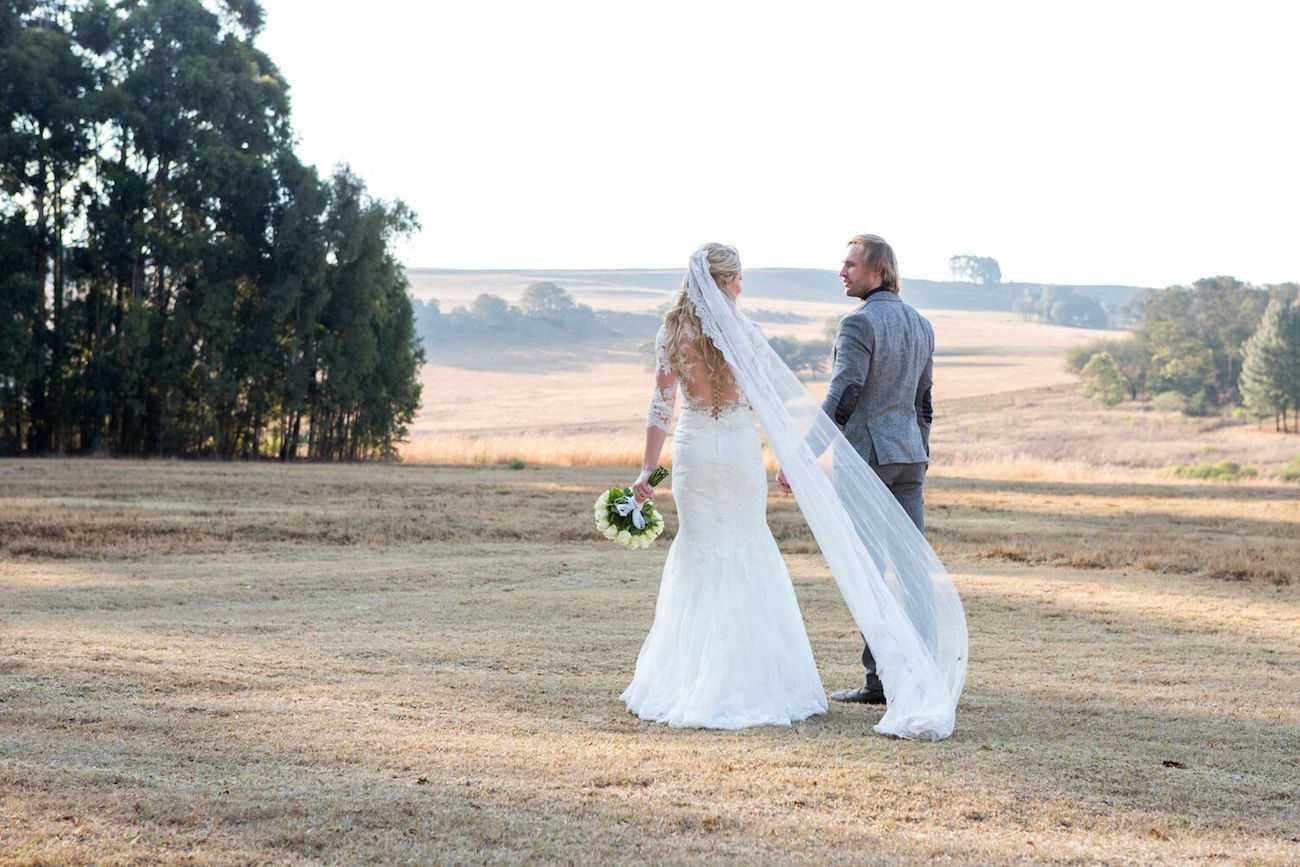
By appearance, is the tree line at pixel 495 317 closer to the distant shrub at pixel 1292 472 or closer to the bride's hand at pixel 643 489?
the distant shrub at pixel 1292 472

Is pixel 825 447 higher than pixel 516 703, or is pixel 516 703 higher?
pixel 825 447

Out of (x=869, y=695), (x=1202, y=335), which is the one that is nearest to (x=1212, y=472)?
(x=869, y=695)

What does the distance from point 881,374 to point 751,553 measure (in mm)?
1191

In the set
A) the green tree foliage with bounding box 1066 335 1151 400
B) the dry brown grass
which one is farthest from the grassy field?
the green tree foliage with bounding box 1066 335 1151 400

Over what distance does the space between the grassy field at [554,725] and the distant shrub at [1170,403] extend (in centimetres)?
7149

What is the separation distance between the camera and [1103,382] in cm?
8419

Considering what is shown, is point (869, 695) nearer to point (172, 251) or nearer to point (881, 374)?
point (881, 374)

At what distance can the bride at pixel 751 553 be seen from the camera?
259 inches

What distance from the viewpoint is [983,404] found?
3083 inches

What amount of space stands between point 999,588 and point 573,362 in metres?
90.9

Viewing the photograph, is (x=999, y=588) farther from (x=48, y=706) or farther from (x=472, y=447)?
(x=472, y=447)

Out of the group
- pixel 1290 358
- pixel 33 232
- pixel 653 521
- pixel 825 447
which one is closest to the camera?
pixel 825 447

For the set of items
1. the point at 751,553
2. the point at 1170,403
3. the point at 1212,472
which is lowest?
the point at 1212,472

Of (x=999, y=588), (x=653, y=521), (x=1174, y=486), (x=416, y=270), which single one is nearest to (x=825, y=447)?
(x=653, y=521)
